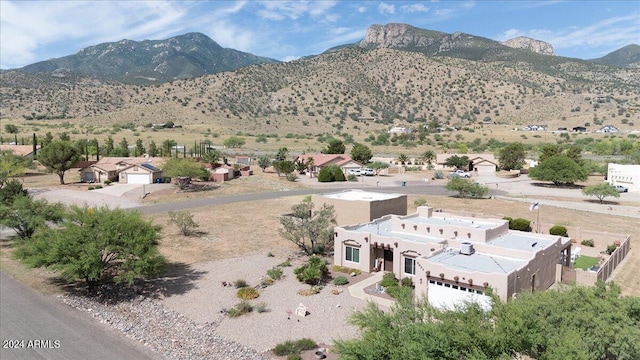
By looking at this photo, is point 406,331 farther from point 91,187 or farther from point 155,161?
point 155,161

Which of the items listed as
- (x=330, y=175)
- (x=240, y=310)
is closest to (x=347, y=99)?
(x=330, y=175)

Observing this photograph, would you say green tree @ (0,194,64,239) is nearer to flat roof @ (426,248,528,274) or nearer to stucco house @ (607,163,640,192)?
flat roof @ (426,248,528,274)

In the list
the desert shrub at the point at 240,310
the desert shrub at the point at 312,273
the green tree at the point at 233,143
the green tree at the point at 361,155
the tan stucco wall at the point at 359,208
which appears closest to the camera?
the desert shrub at the point at 240,310

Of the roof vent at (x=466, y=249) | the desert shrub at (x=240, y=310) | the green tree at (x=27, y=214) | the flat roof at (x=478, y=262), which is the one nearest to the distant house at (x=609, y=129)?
the flat roof at (x=478, y=262)

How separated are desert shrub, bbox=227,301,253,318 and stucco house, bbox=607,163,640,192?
68702mm

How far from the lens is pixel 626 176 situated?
71062 millimetres

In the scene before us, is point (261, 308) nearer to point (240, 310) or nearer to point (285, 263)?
point (240, 310)

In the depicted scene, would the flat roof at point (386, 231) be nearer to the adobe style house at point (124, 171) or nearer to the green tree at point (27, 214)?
the green tree at point (27, 214)

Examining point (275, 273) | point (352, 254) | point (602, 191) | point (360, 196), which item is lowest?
point (275, 273)

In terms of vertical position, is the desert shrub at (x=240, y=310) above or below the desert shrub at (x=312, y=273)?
below

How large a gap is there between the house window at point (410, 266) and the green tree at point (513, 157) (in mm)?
70034

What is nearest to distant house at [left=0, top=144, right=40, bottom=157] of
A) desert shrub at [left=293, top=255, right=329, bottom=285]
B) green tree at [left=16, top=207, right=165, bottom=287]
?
→ green tree at [left=16, top=207, right=165, bottom=287]

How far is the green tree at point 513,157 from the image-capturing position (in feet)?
299

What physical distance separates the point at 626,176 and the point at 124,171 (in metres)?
79.4
